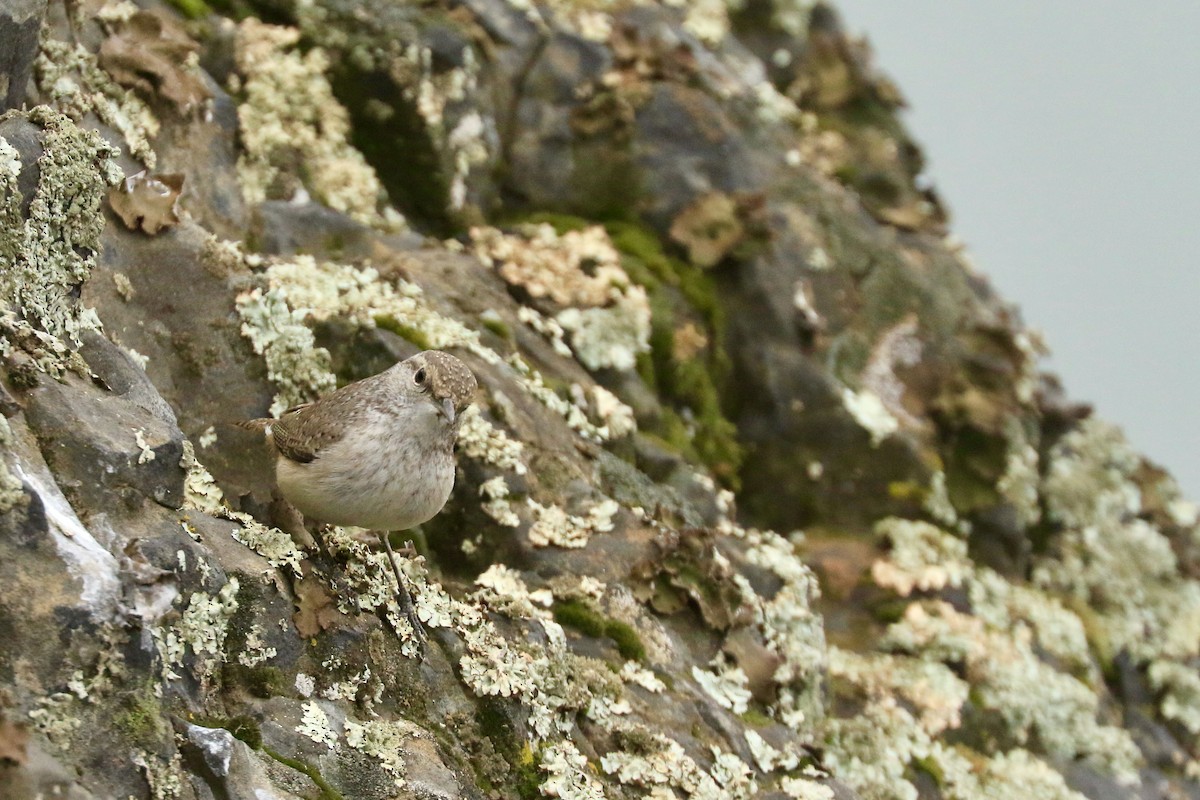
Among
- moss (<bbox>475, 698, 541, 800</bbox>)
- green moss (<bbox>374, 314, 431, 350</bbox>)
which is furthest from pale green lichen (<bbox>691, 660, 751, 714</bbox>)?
green moss (<bbox>374, 314, 431, 350</bbox>)

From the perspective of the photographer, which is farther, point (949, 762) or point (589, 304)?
point (589, 304)

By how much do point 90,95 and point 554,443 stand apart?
345cm

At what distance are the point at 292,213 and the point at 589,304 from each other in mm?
2369

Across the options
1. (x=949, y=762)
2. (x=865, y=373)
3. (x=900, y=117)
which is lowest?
(x=949, y=762)

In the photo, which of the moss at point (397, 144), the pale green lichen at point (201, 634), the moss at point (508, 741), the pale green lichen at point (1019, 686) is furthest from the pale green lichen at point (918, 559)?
the pale green lichen at point (201, 634)

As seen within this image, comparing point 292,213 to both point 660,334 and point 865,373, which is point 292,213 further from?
point 865,373

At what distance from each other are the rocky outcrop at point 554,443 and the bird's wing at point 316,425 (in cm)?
36

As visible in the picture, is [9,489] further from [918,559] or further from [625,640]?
[918,559]

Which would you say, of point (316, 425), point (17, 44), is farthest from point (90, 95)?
point (316, 425)

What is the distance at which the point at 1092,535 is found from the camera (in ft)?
37.1

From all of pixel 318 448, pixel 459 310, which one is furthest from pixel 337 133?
pixel 318 448

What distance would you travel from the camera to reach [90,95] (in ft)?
23.0

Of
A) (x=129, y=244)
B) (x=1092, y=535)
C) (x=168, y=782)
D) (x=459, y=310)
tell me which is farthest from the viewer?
(x=1092, y=535)

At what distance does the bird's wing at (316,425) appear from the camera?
602cm
